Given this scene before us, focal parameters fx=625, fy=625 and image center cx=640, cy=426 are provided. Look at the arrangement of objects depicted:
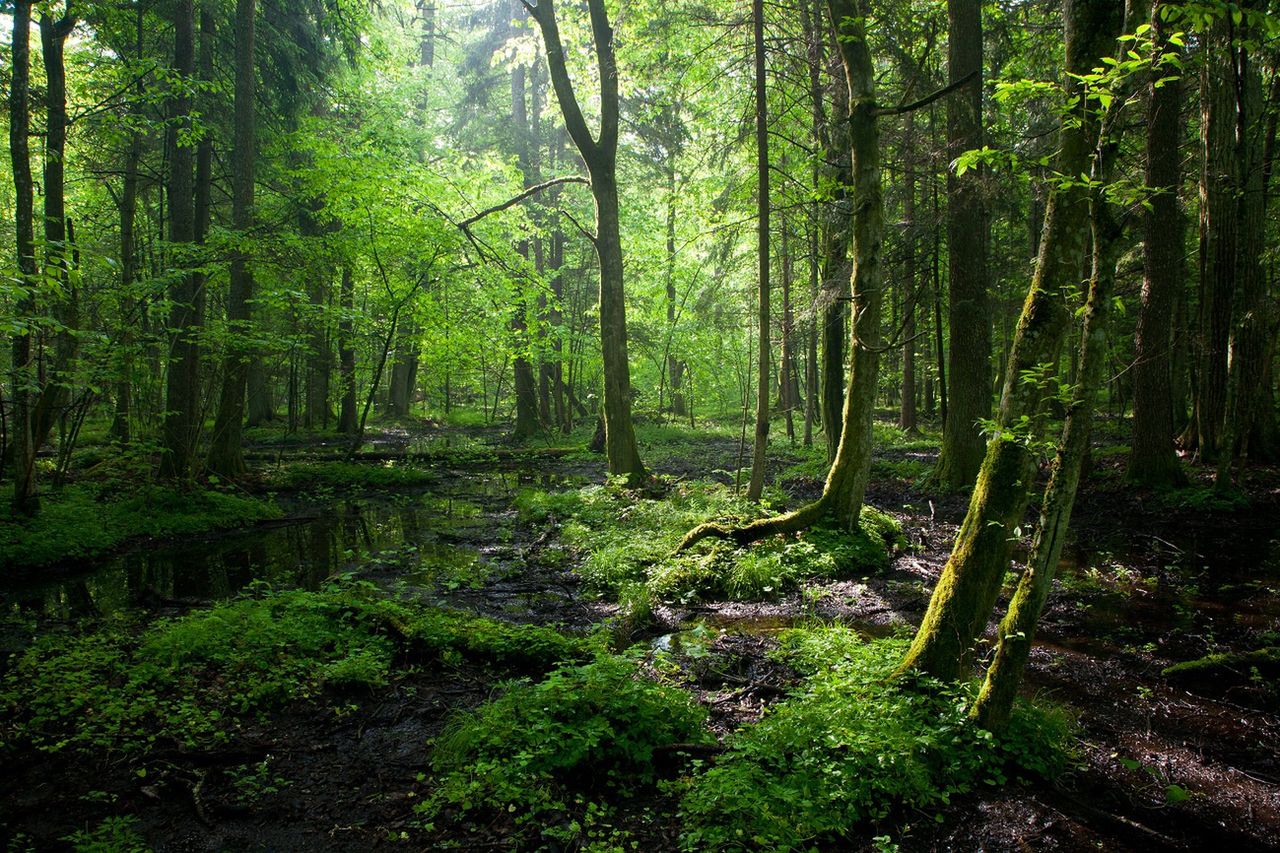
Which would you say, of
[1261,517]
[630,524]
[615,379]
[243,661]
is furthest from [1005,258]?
[243,661]

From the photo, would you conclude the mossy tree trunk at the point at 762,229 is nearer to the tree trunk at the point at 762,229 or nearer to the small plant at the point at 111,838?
the tree trunk at the point at 762,229

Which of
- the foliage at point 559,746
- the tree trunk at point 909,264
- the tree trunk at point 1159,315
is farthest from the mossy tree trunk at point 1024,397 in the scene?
the tree trunk at point 1159,315

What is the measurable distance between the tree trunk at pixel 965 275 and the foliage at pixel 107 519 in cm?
1284

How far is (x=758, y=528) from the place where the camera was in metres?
8.27

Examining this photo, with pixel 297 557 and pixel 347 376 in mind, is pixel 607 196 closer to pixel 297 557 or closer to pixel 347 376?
pixel 297 557

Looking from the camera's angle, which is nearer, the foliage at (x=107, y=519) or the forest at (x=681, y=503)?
the forest at (x=681, y=503)

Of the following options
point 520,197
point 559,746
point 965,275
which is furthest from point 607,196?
point 559,746

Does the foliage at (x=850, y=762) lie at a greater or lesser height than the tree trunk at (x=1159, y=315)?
lesser

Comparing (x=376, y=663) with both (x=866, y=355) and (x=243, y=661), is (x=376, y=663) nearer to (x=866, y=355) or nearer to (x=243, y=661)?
(x=243, y=661)

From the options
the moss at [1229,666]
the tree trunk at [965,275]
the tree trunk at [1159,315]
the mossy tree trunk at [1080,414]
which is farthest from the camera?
the tree trunk at [965,275]

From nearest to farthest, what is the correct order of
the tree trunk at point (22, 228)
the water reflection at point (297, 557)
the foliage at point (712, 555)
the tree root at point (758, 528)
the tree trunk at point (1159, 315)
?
the water reflection at point (297, 557) < the foliage at point (712, 555) < the tree trunk at point (22, 228) < the tree root at point (758, 528) < the tree trunk at point (1159, 315)

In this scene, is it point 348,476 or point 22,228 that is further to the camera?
point 348,476

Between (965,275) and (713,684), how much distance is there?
969 cm

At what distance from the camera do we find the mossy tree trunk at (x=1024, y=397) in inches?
142
